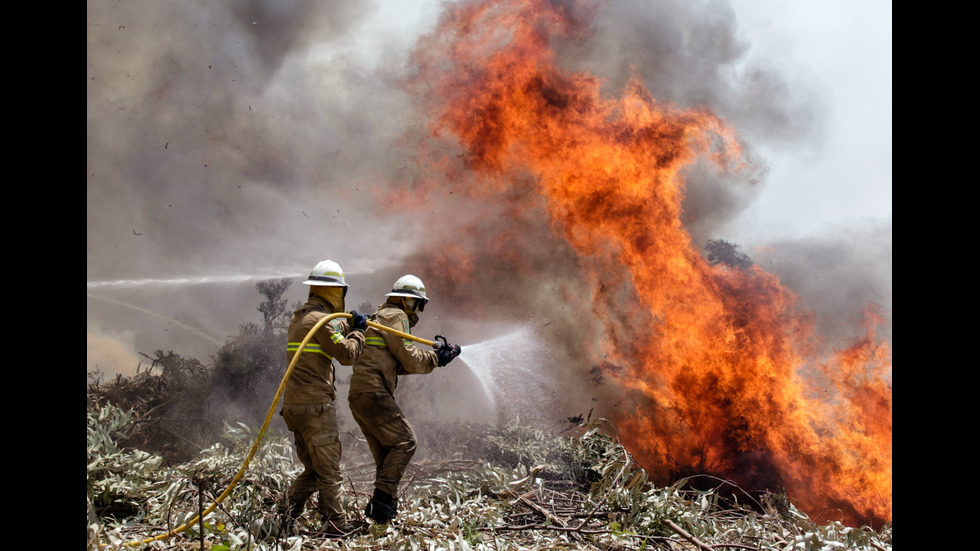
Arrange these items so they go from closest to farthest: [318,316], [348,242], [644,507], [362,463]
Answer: [318,316] → [644,507] → [362,463] → [348,242]

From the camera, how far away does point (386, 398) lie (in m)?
6.36

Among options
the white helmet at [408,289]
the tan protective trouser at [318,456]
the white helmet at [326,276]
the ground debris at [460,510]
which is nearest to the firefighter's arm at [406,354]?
the white helmet at [408,289]

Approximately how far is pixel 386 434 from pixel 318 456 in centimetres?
78

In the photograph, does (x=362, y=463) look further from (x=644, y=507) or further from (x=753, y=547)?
(x=753, y=547)

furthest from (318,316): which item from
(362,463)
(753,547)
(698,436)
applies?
(698,436)

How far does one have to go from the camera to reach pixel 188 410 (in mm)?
8789

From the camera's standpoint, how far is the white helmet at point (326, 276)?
616 centimetres

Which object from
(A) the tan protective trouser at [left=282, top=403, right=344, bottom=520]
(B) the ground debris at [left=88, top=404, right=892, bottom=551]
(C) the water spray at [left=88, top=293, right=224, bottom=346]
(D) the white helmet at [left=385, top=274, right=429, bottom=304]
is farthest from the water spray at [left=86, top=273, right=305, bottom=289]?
(A) the tan protective trouser at [left=282, top=403, right=344, bottom=520]

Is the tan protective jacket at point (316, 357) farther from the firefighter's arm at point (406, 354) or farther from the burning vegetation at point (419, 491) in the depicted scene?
the burning vegetation at point (419, 491)

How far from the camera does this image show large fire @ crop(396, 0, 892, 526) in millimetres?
8344

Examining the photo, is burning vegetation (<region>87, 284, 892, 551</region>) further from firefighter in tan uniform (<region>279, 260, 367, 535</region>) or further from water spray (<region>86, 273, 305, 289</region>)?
water spray (<region>86, 273, 305, 289</region>)

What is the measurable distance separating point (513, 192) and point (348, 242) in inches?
121

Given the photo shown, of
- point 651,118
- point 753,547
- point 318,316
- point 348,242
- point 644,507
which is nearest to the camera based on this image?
point 753,547

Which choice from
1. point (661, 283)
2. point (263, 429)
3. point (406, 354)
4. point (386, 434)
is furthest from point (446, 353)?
point (661, 283)
